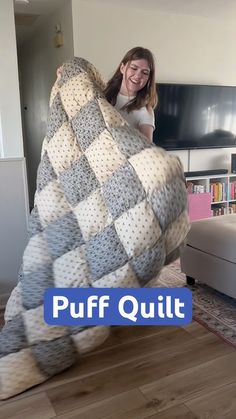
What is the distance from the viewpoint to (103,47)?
10.7 feet

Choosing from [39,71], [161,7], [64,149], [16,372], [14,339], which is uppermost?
[161,7]

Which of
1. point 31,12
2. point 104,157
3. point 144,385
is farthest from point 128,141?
point 31,12

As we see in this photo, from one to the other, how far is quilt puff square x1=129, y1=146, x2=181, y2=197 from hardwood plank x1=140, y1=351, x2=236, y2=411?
2.68 feet

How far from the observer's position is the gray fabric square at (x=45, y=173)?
1.42m

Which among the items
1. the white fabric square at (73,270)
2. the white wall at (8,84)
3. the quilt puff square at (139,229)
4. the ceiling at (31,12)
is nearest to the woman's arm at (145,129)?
the quilt puff square at (139,229)

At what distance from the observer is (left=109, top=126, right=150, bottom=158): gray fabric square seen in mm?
1215

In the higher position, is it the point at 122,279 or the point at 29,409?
the point at 122,279

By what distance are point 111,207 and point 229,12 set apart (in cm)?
322

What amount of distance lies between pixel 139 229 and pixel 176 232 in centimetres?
14

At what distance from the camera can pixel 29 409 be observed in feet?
4.37

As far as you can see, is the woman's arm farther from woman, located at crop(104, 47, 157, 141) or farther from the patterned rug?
the patterned rug

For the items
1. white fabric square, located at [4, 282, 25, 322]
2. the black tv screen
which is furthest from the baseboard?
the black tv screen

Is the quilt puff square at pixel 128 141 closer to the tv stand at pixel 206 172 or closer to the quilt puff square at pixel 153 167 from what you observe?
the quilt puff square at pixel 153 167

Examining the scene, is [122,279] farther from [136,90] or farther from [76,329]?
[136,90]
